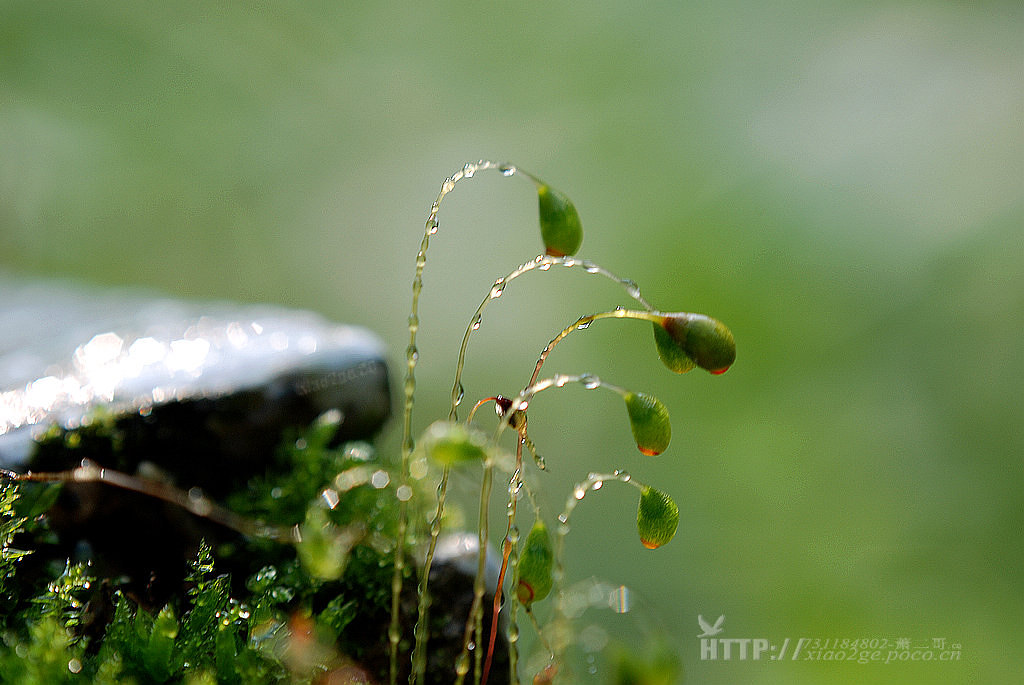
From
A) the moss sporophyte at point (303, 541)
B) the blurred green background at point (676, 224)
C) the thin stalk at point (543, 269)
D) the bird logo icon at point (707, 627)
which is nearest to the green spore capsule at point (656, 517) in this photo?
the moss sporophyte at point (303, 541)

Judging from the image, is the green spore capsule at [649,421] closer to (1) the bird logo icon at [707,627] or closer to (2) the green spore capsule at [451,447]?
(2) the green spore capsule at [451,447]

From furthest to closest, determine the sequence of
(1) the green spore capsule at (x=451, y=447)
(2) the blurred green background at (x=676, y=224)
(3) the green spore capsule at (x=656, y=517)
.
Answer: (2) the blurred green background at (x=676, y=224), (3) the green spore capsule at (x=656, y=517), (1) the green spore capsule at (x=451, y=447)

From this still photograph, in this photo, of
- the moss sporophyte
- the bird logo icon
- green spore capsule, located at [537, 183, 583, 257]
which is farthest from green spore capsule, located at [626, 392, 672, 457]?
the bird logo icon

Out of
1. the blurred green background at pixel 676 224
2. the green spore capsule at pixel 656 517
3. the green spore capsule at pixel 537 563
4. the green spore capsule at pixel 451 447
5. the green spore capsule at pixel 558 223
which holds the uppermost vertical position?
the green spore capsule at pixel 558 223

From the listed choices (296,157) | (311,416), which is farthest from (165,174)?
(311,416)

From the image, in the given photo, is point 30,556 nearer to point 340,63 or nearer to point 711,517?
point 711,517

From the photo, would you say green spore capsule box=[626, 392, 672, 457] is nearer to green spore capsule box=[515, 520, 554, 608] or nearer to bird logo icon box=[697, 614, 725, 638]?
green spore capsule box=[515, 520, 554, 608]
